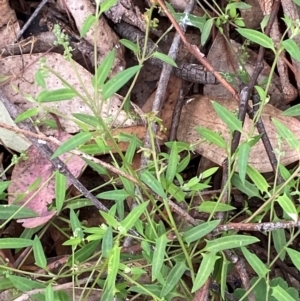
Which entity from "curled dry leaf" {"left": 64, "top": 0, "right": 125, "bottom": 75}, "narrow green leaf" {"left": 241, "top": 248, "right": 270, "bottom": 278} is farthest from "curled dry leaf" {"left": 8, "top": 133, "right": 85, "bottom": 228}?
"narrow green leaf" {"left": 241, "top": 248, "right": 270, "bottom": 278}

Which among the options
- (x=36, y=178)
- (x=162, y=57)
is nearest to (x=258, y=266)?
(x=162, y=57)

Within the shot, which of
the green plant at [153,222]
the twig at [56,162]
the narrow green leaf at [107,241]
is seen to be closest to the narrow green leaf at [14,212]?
the green plant at [153,222]

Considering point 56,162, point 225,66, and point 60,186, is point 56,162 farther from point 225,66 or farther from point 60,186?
point 225,66

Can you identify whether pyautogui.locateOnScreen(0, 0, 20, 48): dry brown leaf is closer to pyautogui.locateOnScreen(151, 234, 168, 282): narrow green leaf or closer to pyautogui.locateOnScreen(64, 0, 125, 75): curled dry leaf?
pyautogui.locateOnScreen(64, 0, 125, 75): curled dry leaf

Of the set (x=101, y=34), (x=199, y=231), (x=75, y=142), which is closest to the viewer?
(x=75, y=142)

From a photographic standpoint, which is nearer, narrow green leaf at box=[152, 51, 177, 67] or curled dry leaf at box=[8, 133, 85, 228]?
narrow green leaf at box=[152, 51, 177, 67]

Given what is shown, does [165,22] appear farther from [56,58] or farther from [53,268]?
[53,268]
